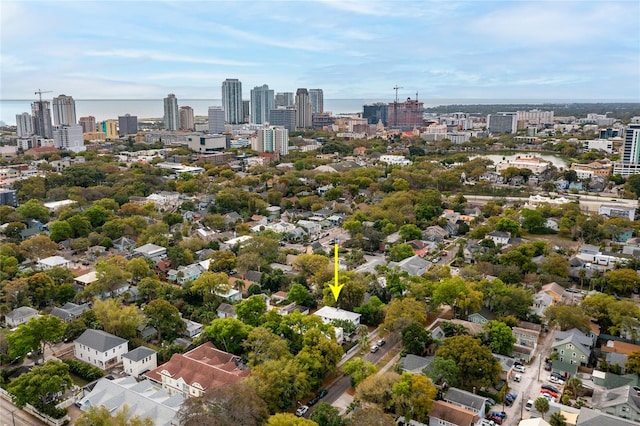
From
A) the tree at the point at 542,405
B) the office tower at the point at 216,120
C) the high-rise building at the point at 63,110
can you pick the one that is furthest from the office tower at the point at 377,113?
the tree at the point at 542,405

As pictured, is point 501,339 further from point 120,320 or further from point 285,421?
point 120,320

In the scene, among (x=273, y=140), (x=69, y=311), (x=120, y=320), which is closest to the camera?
(x=120, y=320)

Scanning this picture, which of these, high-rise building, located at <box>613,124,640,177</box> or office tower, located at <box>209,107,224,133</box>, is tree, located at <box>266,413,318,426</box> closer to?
high-rise building, located at <box>613,124,640,177</box>

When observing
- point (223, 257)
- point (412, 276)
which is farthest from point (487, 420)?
point (223, 257)

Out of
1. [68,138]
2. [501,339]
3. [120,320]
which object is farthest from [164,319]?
[68,138]

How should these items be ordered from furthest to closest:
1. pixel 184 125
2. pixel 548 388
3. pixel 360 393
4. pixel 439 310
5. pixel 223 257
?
pixel 184 125 < pixel 223 257 < pixel 439 310 < pixel 548 388 < pixel 360 393

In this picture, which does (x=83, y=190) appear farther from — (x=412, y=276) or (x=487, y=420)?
(x=487, y=420)
